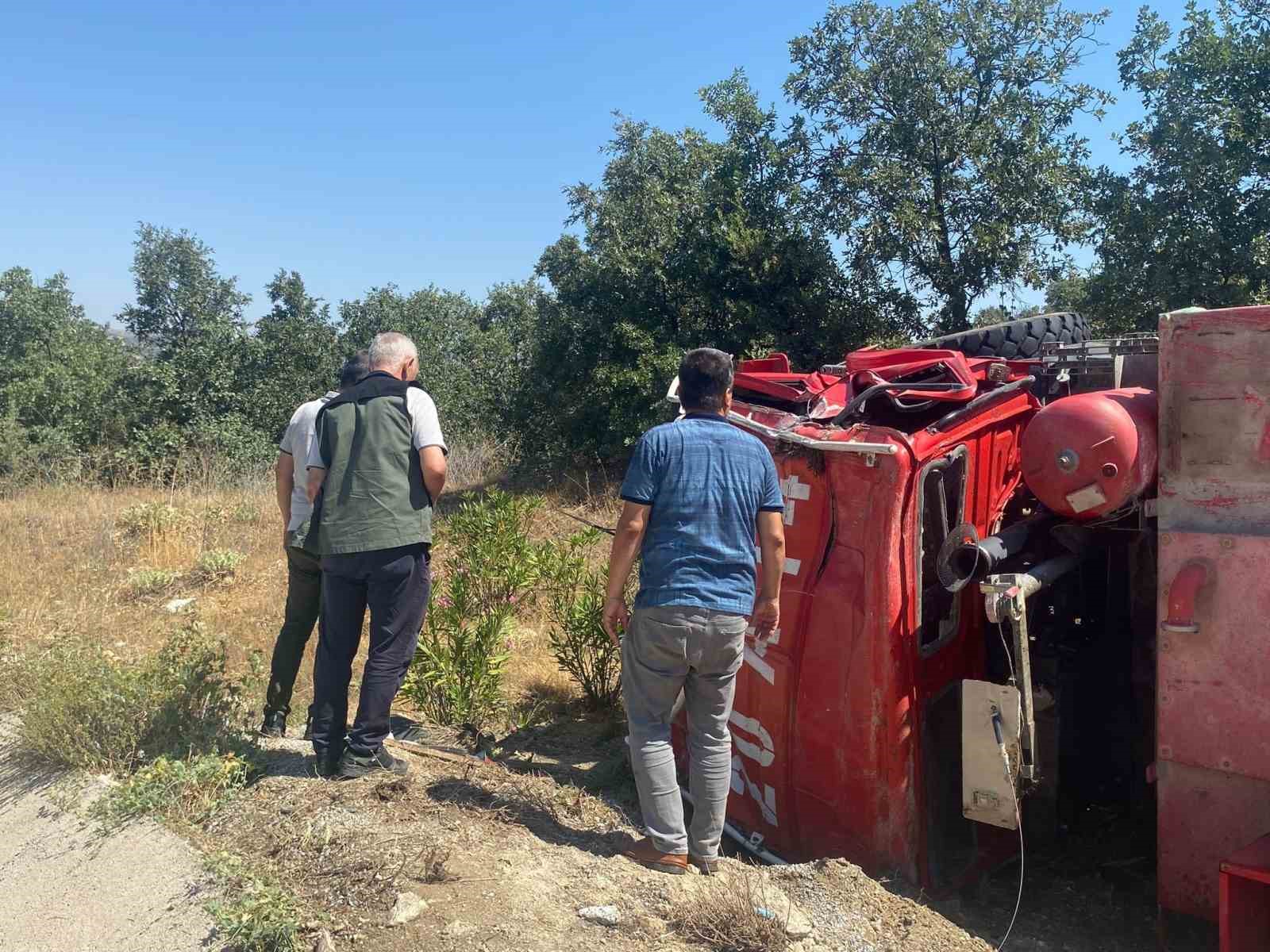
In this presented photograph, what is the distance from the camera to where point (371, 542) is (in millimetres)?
3953

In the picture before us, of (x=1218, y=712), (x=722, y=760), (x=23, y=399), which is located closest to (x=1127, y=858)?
(x=1218, y=712)

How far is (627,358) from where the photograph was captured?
43.7ft

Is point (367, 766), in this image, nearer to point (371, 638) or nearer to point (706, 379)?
point (371, 638)

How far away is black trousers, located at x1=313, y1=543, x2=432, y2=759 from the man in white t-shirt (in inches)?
17.3

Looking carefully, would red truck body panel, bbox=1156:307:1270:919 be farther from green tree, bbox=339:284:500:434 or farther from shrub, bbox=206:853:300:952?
green tree, bbox=339:284:500:434

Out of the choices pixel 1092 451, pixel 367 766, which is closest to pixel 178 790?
pixel 367 766

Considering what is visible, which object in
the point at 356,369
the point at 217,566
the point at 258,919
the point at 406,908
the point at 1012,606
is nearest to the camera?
the point at 258,919

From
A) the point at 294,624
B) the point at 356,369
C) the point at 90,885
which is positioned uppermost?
the point at 356,369

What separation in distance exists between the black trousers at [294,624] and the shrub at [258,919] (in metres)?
1.72

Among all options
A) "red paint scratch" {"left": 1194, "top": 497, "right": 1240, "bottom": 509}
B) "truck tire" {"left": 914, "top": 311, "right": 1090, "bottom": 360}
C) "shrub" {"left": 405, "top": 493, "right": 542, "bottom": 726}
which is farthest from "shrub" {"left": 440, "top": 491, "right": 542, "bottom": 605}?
"red paint scratch" {"left": 1194, "top": 497, "right": 1240, "bottom": 509}

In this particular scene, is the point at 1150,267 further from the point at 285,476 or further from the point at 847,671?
the point at 285,476

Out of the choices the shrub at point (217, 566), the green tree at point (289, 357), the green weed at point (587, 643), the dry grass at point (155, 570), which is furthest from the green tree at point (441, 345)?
the green weed at point (587, 643)

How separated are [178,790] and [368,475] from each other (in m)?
1.46

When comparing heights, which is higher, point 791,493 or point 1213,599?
point 791,493
